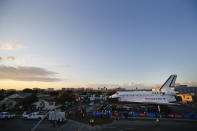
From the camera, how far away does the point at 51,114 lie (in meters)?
21.4

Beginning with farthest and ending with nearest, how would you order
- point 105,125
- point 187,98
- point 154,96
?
point 187,98 < point 154,96 < point 105,125

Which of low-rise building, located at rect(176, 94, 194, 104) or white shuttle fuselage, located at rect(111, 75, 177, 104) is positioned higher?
white shuttle fuselage, located at rect(111, 75, 177, 104)

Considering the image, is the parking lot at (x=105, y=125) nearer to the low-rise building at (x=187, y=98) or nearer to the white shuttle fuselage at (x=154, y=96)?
the white shuttle fuselage at (x=154, y=96)

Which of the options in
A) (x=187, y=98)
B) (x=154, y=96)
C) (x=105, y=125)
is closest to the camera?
(x=105, y=125)

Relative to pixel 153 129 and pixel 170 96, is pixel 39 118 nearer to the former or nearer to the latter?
pixel 153 129

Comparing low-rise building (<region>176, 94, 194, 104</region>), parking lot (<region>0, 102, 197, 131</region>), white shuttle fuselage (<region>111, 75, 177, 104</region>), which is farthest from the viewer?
low-rise building (<region>176, 94, 194, 104</region>)

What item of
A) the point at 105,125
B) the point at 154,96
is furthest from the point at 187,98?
the point at 105,125

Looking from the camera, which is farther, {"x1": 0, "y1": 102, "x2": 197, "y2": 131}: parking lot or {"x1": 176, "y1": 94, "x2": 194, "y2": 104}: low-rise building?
{"x1": 176, "y1": 94, "x2": 194, "y2": 104}: low-rise building

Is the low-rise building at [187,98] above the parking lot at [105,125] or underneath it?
underneath

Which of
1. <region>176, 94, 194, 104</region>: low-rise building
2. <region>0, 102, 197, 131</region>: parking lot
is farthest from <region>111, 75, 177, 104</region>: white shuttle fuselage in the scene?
<region>176, 94, 194, 104</region>: low-rise building

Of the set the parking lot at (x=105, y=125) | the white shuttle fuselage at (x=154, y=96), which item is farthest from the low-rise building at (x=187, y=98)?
the parking lot at (x=105, y=125)

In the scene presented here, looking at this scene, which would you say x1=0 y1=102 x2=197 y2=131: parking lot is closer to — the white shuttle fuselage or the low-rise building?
the white shuttle fuselage

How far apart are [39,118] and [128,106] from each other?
28588 millimetres

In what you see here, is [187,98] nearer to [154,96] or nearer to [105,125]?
[154,96]
